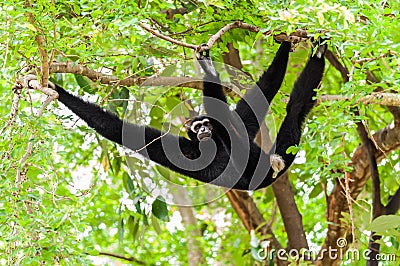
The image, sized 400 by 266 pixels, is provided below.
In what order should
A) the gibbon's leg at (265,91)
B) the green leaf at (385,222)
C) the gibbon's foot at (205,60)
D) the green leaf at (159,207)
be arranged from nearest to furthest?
the gibbon's foot at (205,60) → the green leaf at (385,222) → the gibbon's leg at (265,91) → the green leaf at (159,207)

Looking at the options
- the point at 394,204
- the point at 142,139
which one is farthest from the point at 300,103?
A: the point at 394,204

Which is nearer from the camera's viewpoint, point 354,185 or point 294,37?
point 294,37

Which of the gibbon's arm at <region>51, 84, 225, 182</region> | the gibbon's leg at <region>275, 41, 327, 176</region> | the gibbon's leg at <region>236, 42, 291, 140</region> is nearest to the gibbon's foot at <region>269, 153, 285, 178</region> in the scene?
the gibbon's leg at <region>275, 41, 327, 176</region>

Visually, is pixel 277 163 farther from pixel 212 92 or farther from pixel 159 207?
pixel 159 207

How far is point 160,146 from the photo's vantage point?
5.14 metres

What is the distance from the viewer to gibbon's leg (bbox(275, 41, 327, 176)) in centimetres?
477

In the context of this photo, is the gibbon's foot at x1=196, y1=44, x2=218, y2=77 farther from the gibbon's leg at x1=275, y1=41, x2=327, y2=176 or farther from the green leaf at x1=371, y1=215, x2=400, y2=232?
the green leaf at x1=371, y1=215, x2=400, y2=232

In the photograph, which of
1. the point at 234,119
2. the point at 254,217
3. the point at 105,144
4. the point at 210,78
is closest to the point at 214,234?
the point at 254,217

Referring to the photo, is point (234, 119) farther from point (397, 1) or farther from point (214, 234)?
point (214, 234)

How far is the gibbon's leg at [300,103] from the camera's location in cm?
477

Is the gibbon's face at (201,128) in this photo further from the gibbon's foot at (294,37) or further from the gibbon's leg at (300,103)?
the gibbon's foot at (294,37)

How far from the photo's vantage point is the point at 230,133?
16.2ft

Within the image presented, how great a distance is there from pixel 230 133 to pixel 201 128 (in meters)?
0.28

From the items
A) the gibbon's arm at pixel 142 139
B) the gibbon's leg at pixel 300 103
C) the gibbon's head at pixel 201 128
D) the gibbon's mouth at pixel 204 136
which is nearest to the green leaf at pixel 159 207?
the gibbon's arm at pixel 142 139
